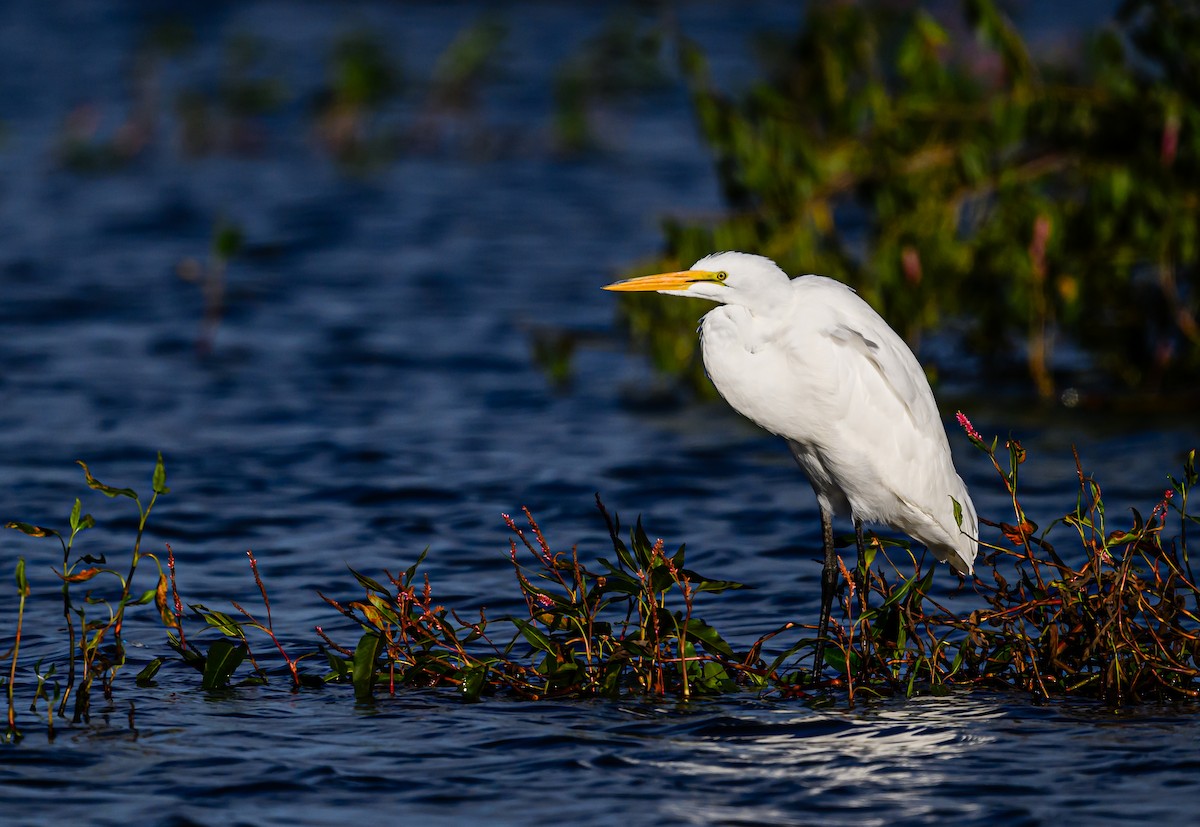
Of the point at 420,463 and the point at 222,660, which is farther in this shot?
the point at 420,463

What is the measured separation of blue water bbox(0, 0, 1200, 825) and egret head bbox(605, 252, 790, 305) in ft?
4.06

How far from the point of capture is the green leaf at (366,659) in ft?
16.6

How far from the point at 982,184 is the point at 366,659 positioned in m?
4.69

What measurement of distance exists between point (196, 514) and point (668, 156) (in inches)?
409

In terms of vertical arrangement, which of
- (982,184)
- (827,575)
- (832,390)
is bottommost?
(827,575)

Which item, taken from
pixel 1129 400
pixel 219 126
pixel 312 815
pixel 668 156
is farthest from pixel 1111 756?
pixel 219 126

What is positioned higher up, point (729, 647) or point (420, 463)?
point (420, 463)

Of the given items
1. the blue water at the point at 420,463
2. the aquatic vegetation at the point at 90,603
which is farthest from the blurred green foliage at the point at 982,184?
the aquatic vegetation at the point at 90,603

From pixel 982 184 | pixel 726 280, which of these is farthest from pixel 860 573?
pixel 982 184

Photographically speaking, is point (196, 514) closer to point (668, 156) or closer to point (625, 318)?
point (625, 318)

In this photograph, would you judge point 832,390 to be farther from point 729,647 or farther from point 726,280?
point 729,647

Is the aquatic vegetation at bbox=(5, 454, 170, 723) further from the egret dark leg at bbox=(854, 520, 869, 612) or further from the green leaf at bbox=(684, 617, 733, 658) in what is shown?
the egret dark leg at bbox=(854, 520, 869, 612)

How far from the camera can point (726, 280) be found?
5.19 meters

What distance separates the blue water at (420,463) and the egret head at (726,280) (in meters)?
1.24
